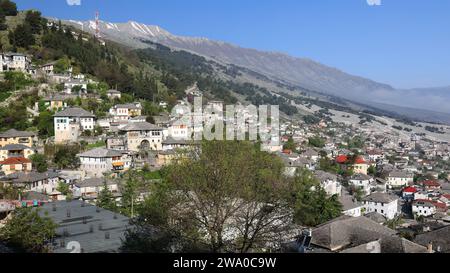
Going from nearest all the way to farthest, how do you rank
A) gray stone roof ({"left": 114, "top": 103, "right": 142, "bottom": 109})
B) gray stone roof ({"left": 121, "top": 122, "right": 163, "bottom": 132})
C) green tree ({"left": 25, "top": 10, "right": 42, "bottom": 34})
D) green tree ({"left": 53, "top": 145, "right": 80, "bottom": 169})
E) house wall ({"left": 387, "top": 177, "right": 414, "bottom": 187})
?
green tree ({"left": 53, "top": 145, "right": 80, "bottom": 169}) → gray stone roof ({"left": 121, "top": 122, "right": 163, "bottom": 132}) → gray stone roof ({"left": 114, "top": 103, "right": 142, "bottom": 109}) → house wall ({"left": 387, "top": 177, "right": 414, "bottom": 187}) → green tree ({"left": 25, "top": 10, "right": 42, "bottom": 34})

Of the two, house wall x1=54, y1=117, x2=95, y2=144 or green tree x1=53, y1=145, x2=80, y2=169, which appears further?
house wall x1=54, y1=117, x2=95, y2=144

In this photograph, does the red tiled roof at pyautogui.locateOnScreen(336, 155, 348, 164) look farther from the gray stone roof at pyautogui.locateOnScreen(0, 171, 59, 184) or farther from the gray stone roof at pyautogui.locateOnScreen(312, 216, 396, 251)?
the gray stone roof at pyautogui.locateOnScreen(312, 216, 396, 251)

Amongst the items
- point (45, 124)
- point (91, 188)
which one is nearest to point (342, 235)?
point (91, 188)

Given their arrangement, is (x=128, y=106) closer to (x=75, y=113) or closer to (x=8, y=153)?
(x=75, y=113)

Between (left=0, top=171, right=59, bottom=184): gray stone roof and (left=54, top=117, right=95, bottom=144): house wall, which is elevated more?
(left=54, top=117, right=95, bottom=144): house wall

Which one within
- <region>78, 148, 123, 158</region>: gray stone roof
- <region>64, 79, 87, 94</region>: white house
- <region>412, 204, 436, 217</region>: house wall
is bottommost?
<region>412, 204, 436, 217</region>: house wall

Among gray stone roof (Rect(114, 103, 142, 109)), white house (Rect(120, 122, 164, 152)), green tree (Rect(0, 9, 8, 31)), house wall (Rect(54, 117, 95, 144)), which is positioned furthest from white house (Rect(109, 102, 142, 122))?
green tree (Rect(0, 9, 8, 31))
